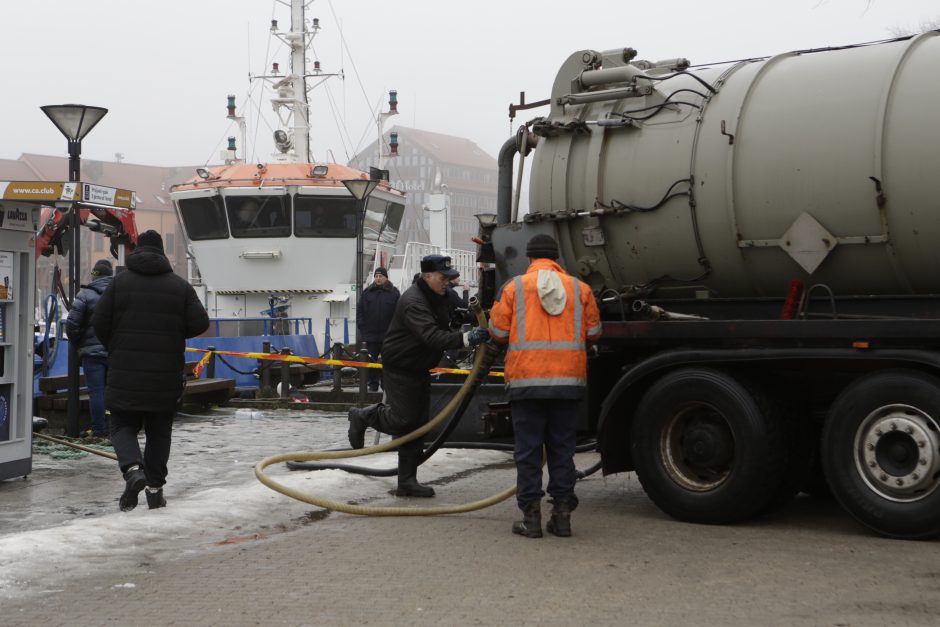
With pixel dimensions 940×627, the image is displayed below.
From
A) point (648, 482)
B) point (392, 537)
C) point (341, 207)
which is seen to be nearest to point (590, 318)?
point (648, 482)

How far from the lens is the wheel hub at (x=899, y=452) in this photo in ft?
23.3

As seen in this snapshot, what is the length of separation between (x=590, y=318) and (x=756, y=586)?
226 cm

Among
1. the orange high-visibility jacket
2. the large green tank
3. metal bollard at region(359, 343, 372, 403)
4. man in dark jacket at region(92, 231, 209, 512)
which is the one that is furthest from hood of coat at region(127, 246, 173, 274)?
metal bollard at region(359, 343, 372, 403)

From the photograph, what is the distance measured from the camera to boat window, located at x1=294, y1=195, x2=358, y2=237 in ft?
87.6

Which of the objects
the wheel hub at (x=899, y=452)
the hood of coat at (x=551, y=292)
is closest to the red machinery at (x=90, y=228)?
the hood of coat at (x=551, y=292)

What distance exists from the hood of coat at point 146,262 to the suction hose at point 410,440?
158 cm

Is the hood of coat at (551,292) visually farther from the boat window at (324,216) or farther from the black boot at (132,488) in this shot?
the boat window at (324,216)

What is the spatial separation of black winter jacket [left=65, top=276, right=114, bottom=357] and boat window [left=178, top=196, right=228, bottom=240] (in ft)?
47.0

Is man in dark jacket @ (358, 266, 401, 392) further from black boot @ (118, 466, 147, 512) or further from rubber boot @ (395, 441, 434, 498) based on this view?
black boot @ (118, 466, 147, 512)

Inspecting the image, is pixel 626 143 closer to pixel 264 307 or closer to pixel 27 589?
pixel 27 589

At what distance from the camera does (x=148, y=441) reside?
344 inches

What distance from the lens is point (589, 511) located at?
867 cm

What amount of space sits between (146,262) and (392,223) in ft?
68.4

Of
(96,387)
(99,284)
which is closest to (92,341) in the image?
(96,387)
